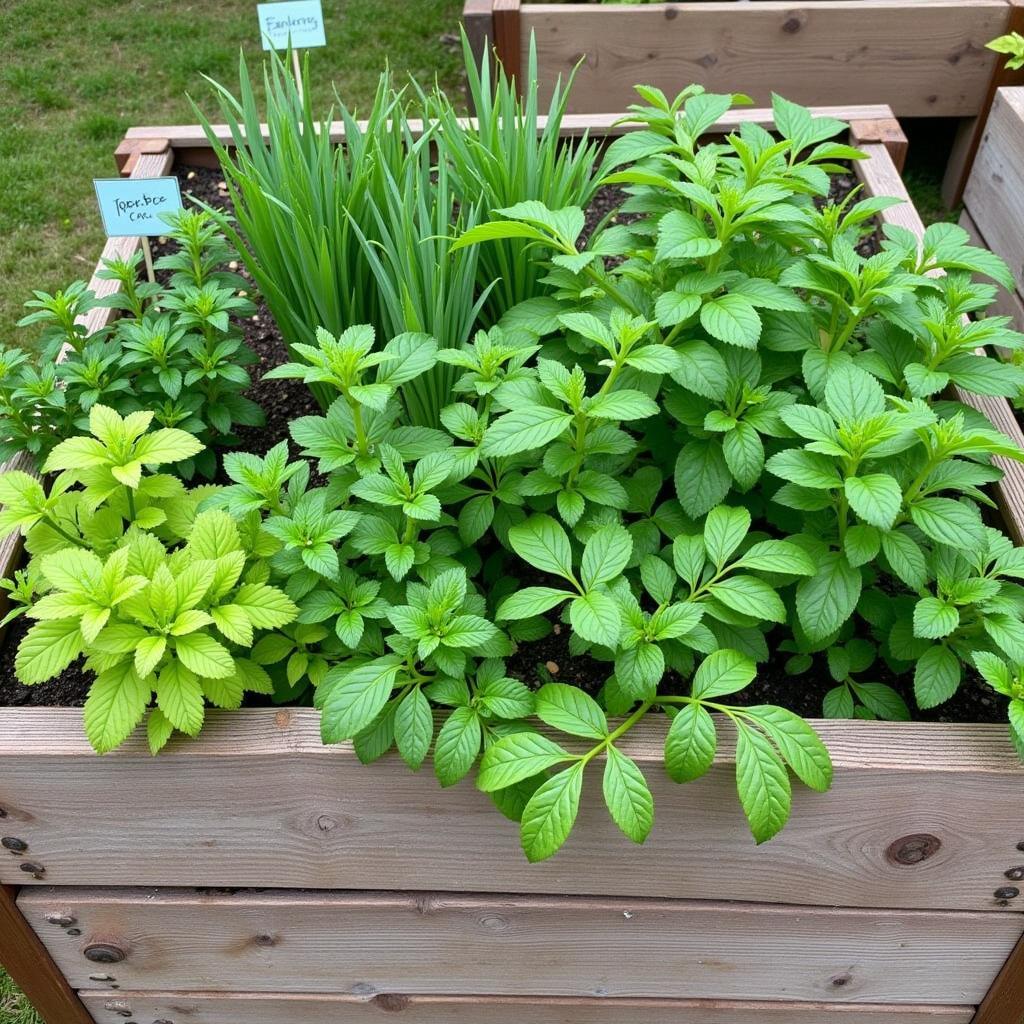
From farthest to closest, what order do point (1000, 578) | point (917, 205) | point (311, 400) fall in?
point (917, 205) < point (311, 400) < point (1000, 578)

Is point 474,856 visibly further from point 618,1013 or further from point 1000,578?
point 1000,578

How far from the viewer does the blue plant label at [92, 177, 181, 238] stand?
4.83 feet

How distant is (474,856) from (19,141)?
125 inches

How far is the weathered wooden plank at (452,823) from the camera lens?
1066 millimetres

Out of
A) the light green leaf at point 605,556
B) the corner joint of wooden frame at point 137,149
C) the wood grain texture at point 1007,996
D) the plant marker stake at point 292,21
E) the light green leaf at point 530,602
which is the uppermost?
the plant marker stake at point 292,21

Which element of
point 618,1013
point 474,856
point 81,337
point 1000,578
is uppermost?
point 81,337

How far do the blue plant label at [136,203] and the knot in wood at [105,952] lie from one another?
1.04 m

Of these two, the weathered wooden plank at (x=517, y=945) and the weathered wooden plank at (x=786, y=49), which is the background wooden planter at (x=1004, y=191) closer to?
the weathered wooden plank at (x=786, y=49)

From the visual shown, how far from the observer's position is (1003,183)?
2193 mm

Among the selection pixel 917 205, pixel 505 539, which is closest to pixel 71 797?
pixel 505 539

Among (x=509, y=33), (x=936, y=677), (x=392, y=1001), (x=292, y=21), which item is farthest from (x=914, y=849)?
(x=509, y=33)

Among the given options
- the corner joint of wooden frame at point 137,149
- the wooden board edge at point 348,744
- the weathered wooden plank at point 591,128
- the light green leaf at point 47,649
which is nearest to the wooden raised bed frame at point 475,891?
the wooden board edge at point 348,744

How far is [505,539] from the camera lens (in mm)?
1192

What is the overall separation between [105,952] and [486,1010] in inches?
21.5
